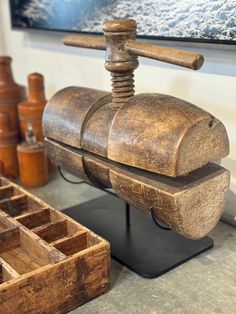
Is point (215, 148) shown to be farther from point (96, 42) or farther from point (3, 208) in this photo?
point (3, 208)

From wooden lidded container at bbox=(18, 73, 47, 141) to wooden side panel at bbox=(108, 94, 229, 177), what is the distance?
1.65 feet

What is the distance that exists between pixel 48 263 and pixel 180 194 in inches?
8.8

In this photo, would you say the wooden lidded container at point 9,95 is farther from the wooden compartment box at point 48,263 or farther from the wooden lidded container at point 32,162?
the wooden compartment box at point 48,263

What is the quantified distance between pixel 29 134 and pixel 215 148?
0.57 meters

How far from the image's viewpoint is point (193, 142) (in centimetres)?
65

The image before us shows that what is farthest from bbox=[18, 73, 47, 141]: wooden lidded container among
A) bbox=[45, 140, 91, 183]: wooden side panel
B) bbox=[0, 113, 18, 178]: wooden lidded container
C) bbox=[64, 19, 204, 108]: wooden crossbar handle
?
bbox=[64, 19, 204, 108]: wooden crossbar handle

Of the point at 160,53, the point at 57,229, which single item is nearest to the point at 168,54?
the point at 160,53

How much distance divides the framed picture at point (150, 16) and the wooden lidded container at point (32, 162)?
29cm

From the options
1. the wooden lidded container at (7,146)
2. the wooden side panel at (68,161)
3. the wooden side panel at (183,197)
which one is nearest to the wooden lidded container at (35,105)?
the wooden lidded container at (7,146)

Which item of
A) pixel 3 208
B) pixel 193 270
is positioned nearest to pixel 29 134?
pixel 3 208

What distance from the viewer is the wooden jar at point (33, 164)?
1.09m

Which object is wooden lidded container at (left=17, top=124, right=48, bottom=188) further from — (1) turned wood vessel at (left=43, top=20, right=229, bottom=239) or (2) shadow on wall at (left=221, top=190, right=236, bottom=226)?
(2) shadow on wall at (left=221, top=190, right=236, bottom=226)

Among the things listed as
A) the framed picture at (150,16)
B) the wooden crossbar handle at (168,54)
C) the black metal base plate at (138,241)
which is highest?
the framed picture at (150,16)

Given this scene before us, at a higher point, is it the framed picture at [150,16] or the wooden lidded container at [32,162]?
the framed picture at [150,16]
